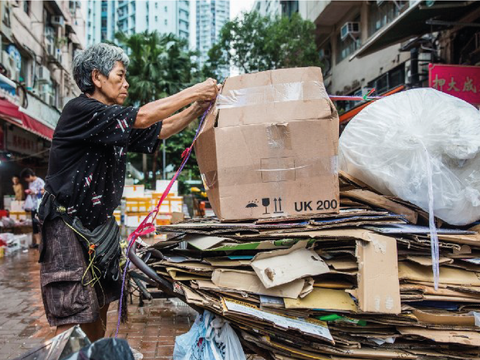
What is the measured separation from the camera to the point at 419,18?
7457 millimetres

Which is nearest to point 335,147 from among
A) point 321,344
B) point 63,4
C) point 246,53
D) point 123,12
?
point 321,344

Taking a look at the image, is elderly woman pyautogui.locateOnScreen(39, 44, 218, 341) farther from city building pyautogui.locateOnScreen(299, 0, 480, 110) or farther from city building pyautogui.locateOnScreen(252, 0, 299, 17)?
city building pyautogui.locateOnScreen(252, 0, 299, 17)

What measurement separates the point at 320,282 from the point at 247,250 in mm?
330

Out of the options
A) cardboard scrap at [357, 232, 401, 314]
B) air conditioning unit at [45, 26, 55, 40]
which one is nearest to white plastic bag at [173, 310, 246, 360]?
cardboard scrap at [357, 232, 401, 314]

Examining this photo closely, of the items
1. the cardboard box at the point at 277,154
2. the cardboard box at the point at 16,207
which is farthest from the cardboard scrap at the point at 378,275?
the cardboard box at the point at 16,207

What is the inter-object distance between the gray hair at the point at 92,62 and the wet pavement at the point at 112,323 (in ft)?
6.28

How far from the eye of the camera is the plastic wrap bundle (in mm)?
1764

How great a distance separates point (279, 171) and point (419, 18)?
7.09 m

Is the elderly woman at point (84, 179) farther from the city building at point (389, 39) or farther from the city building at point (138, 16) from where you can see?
the city building at point (138, 16)

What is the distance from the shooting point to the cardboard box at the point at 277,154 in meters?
1.74

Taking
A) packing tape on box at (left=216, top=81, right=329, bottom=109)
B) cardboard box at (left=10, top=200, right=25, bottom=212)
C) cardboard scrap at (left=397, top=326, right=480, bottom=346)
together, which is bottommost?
cardboard scrap at (left=397, top=326, right=480, bottom=346)

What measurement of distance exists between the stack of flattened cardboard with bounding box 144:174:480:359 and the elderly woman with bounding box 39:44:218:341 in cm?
51

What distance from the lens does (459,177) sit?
180 centimetres

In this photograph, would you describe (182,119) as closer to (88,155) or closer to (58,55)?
(88,155)
